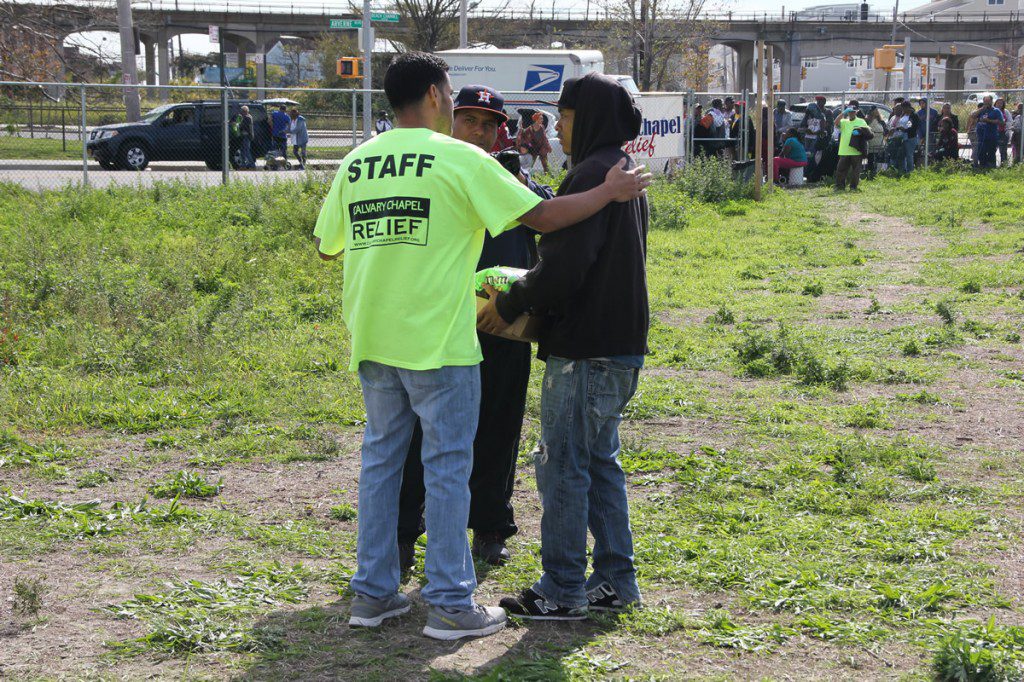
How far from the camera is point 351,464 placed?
20.3 ft

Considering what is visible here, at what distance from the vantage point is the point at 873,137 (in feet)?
77.9

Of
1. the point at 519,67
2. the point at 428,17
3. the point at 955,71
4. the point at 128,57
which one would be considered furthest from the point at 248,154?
the point at 955,71

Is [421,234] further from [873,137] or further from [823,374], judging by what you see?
[873,137]

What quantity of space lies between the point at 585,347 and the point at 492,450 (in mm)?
986

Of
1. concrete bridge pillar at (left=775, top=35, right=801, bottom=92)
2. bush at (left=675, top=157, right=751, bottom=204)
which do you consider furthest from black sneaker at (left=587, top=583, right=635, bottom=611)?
concrete bridge pillar at (left=775, top=35, right=801, bottom=92)

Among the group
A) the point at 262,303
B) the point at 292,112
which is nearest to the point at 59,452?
the point at 262,303

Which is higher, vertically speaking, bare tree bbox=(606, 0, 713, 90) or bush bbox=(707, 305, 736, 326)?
bare tree bbox=(606, 0, 713, 90)

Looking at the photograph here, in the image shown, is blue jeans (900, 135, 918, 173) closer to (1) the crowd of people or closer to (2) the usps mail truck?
(1) the crowd of people

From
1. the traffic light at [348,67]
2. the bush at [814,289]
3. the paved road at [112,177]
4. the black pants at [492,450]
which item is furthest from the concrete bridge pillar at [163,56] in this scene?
the black pants at [492,450]

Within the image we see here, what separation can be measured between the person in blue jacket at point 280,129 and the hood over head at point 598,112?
20.2 m

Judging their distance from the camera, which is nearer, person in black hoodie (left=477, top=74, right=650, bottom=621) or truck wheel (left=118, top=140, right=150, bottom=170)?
person in black hoodie (left=477, top=74, right=650, bottom=621)

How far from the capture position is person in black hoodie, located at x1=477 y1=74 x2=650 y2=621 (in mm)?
3879

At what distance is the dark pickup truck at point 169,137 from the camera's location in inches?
921

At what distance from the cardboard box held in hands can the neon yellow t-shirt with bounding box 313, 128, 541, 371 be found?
32 centimetres
